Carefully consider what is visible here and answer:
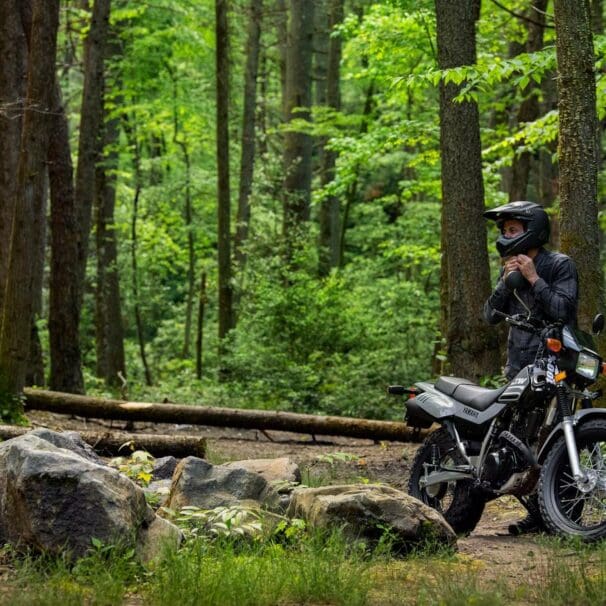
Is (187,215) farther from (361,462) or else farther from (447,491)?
(447,491)

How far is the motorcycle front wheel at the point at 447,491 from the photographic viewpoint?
7.40 meters

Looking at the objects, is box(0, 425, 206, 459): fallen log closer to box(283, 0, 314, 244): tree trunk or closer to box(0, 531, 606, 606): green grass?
box(0, 531, 606, 606): green grass

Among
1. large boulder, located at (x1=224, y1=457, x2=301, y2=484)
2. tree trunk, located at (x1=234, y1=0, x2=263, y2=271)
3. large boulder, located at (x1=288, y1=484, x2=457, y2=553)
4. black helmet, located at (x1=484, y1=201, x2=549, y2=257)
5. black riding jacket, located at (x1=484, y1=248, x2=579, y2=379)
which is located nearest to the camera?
large boulder, located at (x1=288, y1=484, x2=457, y2=553)

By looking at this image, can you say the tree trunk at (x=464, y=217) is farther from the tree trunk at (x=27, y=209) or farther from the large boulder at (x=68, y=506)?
the large boulder at (x=68, y=506)

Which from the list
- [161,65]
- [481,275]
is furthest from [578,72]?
[161,65]

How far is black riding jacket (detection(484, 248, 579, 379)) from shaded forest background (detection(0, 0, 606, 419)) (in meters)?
1.69

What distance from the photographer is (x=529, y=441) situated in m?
6.92

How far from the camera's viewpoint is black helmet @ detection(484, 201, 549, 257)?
23.4 feet

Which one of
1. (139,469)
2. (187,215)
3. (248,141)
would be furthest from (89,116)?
(139,469)

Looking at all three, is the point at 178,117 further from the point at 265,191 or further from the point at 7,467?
the point at 7,467

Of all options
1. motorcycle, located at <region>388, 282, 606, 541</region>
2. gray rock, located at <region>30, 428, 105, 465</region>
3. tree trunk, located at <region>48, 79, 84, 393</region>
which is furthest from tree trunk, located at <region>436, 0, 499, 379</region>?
tree trunk, located at <region>48, 79, 84, 393</region>

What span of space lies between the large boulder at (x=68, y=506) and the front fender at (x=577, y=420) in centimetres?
262

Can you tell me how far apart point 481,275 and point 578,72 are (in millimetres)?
3616

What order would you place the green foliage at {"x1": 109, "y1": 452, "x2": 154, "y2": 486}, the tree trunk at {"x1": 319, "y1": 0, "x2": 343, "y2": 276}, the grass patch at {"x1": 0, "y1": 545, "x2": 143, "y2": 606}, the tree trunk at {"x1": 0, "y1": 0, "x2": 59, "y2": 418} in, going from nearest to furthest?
the grass patch at {"x1": 0, "y1": 545, "x2": 143, "y2": 606}
the green foliage at {"x1": 109, "y1": 452, "x2": 154, "y2": 486}
the tree trunk at {"x1": 0, "y1": 0, "x2": 59, "y2": 418}
the tree trunk at {"x1": 319, "y1": 0, "x2": 343, "y2": 276}
